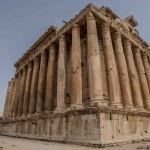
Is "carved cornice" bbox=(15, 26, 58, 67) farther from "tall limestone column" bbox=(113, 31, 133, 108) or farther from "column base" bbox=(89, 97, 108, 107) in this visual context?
"column base" bbox=(89, 97, 108, 107)

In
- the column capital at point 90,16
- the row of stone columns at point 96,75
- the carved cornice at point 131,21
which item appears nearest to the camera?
the row of stone columns at point 96,75

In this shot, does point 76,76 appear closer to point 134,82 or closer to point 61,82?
point 61,82

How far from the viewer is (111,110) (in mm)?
8859

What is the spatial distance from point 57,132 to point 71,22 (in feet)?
32.0

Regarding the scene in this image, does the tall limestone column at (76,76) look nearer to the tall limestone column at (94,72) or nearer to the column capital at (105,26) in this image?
the tall limestone column at (94,72)

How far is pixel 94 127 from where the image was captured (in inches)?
323

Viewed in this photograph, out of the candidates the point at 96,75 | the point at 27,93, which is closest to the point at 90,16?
the point at 96,75

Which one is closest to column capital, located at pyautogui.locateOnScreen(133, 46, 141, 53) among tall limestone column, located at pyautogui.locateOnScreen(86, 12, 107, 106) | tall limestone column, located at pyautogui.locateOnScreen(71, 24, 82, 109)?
tall limestone column, located at pyautogui.locateOnScreen(86, 12, 107, 106)

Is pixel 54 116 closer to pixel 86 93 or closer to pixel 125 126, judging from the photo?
pixel 86 93

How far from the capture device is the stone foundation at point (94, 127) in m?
8.16

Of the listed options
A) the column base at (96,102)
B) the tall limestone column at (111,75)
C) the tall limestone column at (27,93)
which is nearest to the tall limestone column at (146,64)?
the tall limestone column at (111,75)

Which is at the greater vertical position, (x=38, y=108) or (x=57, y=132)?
(x=38, y=108)

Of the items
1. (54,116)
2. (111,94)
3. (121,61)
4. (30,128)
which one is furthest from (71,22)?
(30,128)

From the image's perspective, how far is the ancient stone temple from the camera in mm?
8914
